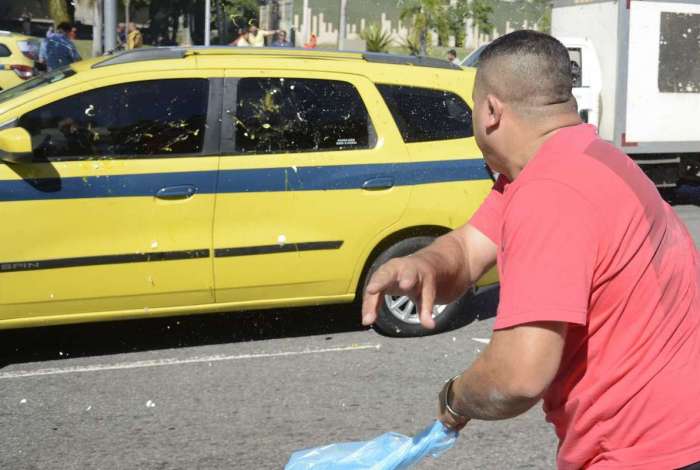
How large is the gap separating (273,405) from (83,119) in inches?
76.7

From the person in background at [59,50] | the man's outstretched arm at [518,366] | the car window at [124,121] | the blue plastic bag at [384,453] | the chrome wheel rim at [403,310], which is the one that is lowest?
the chrome wheel rim at [403,310]

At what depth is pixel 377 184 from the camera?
5988 mm

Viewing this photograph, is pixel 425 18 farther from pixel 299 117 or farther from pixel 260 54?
pixel 299 117

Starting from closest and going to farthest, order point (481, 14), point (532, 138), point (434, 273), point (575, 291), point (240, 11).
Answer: point (575, 291) → point (532, 138) → point (434, 273) → point (240, 11) → point (481, 14)

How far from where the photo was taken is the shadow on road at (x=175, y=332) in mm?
6145

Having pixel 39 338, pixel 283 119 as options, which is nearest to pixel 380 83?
pixel 283 119

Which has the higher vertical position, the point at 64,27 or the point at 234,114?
the point at 64,27

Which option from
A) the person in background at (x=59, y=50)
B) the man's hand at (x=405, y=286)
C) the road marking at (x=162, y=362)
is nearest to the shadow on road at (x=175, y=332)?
the road marking at (x=162, y=362)

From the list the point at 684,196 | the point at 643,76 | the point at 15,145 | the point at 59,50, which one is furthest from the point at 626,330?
the point at 59,50

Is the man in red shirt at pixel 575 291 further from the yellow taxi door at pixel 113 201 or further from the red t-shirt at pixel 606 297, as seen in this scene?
the yellow taxi door at pixel 113 201

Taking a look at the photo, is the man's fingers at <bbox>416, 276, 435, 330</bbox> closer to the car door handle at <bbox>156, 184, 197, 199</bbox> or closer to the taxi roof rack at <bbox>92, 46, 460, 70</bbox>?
the car door handle at <bbox>156, 184, 197, 199</bbox>

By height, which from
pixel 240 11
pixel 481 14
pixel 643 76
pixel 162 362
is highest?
pixel 481 14

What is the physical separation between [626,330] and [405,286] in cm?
48

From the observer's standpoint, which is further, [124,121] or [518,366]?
[124,121]
